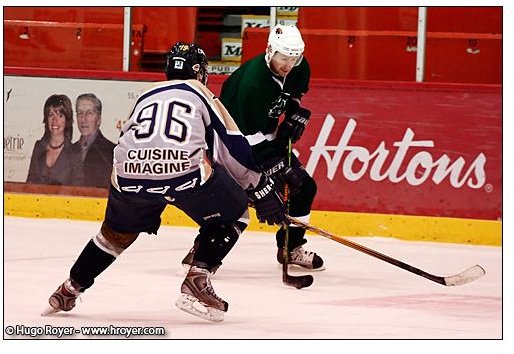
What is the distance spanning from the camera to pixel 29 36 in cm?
850

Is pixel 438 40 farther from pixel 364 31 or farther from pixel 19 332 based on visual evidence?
pixel 19 332

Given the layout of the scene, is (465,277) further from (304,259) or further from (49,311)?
(49,311)

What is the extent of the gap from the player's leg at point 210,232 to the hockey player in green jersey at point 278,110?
112 cm

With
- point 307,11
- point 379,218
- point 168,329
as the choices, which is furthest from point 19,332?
point 307,11

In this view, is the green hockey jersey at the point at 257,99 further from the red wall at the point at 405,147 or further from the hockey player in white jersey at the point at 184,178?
the red wall at the point at 405,147

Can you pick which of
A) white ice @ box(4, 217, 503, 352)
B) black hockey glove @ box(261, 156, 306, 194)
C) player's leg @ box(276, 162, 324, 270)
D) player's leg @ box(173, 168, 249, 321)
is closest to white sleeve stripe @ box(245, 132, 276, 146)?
black hockey glove @ box(261, 156, 306, 194)

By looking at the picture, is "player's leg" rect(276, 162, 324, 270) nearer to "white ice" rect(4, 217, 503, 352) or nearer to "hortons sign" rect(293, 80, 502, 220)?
"white ice" rect(4, 217, 503, 352)

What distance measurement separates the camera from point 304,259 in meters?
6.12

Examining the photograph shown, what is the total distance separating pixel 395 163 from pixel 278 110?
180 centimetres

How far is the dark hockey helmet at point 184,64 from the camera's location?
447 cm

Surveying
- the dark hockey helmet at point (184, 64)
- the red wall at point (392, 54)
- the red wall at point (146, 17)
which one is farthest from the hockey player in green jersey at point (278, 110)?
the red wall at point (146, 17)

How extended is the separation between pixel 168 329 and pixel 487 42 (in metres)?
4.93

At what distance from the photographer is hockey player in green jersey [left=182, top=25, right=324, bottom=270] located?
5.58 meters

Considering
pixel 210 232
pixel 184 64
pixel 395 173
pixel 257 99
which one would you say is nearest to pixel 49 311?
pixel 210 232
